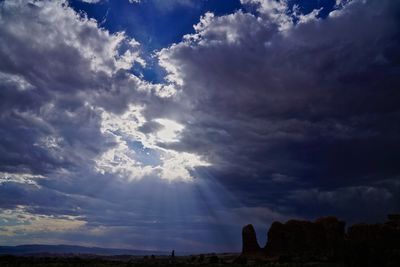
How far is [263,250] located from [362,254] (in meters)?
74.9

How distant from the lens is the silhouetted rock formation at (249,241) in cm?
11938

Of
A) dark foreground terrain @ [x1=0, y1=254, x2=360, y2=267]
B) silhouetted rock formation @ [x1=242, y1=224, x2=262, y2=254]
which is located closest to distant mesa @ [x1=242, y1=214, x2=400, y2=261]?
silhouetted rock formation @ [x1=242, y1=224, x2=262, y2=254]

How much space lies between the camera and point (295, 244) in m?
115

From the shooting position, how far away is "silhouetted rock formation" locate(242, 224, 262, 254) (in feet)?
392

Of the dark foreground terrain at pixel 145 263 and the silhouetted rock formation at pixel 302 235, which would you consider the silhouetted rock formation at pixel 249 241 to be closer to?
the silhouetted rock formation at pixel 302 235

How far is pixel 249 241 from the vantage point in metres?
122

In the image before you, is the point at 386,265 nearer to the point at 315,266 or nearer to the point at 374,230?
the point at 315,266

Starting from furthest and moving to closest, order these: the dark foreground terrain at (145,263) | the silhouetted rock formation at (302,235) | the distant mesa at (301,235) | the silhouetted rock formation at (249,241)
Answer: the silhouetted rock formation at (249,241)
the silhouetted rock formation at (302,235)
the distant mesa at (301,235)
the dark foreground terrain at (145,263)

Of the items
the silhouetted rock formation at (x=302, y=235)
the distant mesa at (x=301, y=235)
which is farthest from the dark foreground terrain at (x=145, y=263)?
the silhouetted rock formation at (x=302, y=235)

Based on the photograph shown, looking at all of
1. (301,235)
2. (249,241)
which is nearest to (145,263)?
(249,241)

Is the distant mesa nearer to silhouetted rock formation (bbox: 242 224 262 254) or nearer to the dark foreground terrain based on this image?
silhouetted rock formation (bbox: 242 224 262 254)

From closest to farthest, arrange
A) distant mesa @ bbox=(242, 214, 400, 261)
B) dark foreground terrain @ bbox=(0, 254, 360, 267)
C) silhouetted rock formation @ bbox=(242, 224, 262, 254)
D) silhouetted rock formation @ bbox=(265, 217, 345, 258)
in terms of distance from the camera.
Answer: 1. dark foreground terrain @ bbox=(0, 254, 360, 267)
2. distant mesa @ bbox=(242, 214, 400, 261)
3. silhouetted rock formation @ bbox=(265, 217, 345, 258)
4. silhouetted rock formation @ bbox=(242, 224, 262, 254)

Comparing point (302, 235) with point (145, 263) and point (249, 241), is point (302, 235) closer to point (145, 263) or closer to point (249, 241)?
point (249, 241)

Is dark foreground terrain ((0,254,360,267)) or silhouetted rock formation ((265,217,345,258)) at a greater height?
silhouetted rock formation ((265,217,345,258))
